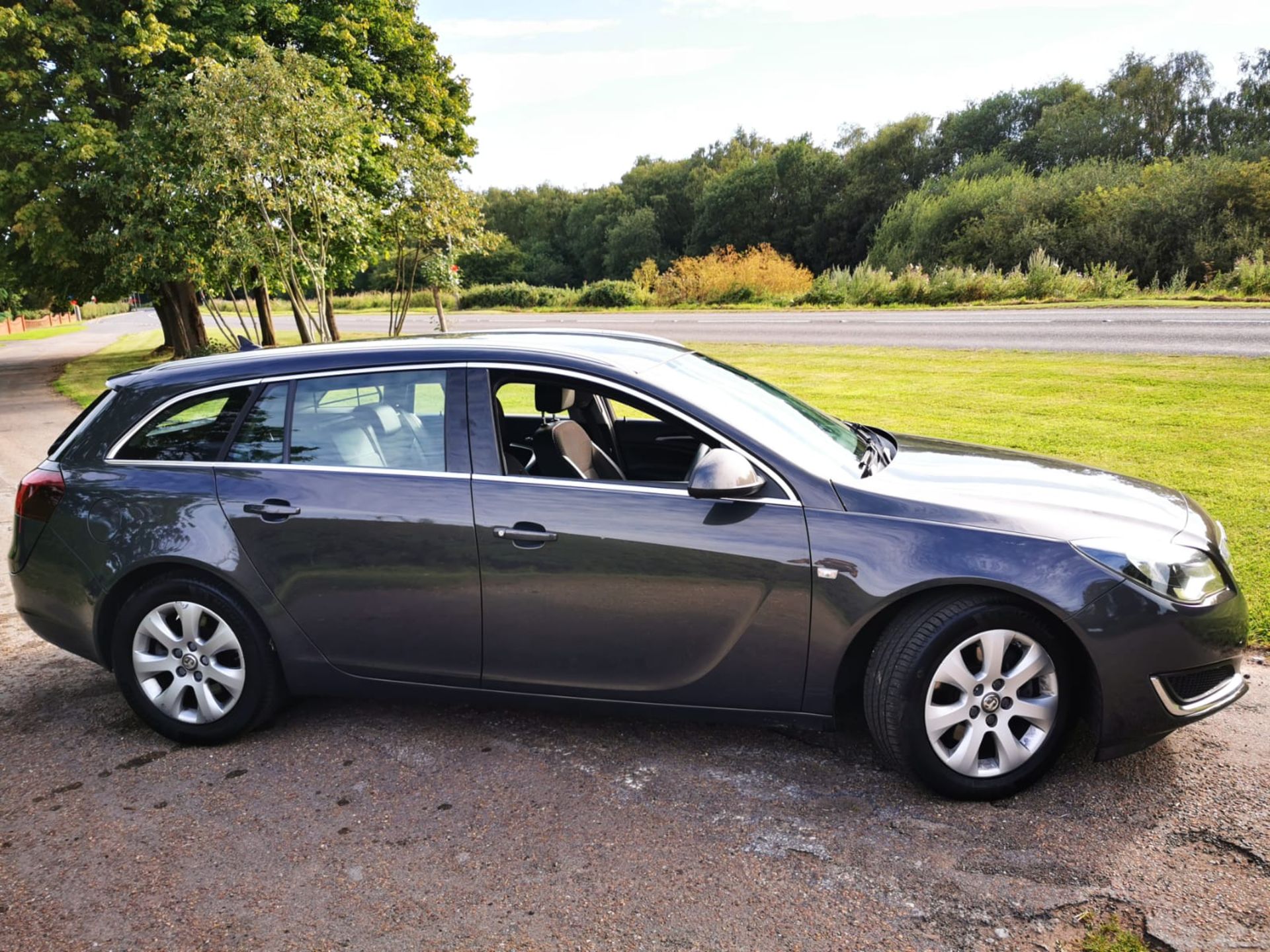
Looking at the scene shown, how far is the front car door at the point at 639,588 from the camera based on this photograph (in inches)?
131

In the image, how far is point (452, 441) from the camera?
3705mm

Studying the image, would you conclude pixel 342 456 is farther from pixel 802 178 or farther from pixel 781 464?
pixel 802 178

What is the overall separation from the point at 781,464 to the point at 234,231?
14.6m

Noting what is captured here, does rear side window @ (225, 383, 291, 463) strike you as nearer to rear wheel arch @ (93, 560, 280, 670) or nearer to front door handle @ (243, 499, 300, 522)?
front door handle @ (243, 499, 300, 522)

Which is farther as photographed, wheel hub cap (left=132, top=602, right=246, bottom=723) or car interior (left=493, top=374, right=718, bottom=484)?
wheel hub cap (left=132, top=602, right=246, bottom=723)

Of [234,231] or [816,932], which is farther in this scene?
[234,231]

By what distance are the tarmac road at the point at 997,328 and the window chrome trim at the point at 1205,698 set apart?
40.8 feet

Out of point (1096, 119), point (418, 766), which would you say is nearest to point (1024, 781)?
point (418, 766)

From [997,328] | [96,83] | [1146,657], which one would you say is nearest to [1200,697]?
[1146,657]

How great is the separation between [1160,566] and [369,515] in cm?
285

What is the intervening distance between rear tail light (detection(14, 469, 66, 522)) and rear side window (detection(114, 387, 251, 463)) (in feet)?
0.98

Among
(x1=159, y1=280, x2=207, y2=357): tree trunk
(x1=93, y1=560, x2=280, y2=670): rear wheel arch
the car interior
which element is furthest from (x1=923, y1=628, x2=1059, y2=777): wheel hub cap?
(x1=159, y1=280, x2=207, y2=357): tree trunk

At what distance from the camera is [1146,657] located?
3133mm

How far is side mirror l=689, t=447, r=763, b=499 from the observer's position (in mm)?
3287
